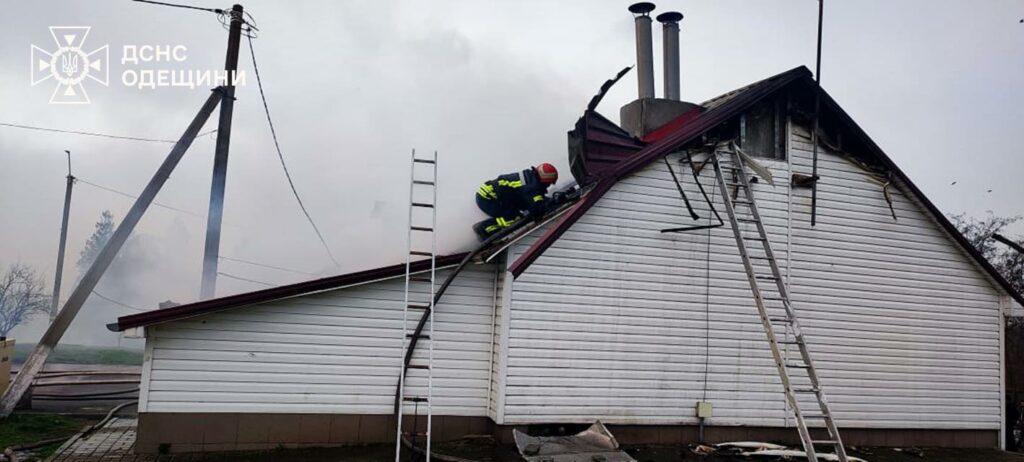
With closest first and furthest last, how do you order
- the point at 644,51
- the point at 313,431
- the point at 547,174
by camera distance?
the point at 313,431 → the point at 547,174 → the point at 644,51

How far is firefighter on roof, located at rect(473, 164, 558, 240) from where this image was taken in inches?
471

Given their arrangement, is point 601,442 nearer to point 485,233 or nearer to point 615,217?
point 615,217

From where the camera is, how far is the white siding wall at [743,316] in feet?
34.0

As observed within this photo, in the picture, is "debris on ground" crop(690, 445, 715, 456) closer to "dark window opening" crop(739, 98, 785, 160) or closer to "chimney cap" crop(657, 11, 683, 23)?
"dark window opening" crop(739, 98, 785, 160)

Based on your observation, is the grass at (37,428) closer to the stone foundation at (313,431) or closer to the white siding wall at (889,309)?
the stone foundation at (313,431)

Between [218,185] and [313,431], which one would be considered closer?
[313,431]

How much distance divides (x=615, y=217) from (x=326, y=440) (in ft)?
18.1

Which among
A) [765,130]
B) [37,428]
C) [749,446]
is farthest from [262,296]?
[765,130]

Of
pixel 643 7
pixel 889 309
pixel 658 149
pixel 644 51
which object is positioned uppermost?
pixel 643 7

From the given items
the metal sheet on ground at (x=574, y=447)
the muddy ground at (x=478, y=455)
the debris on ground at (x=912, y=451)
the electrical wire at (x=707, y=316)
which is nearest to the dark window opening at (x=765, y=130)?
the electrical wire at (x=707, y=316)

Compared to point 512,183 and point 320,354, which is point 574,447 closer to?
point 320,354

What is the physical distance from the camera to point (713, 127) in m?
11.2

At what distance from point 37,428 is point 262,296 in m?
5.53

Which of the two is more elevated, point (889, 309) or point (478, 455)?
point (889, 309)
